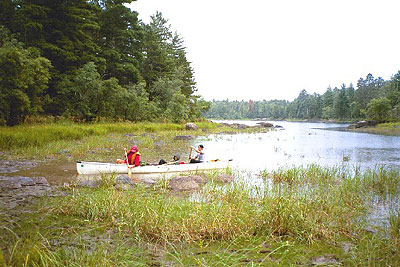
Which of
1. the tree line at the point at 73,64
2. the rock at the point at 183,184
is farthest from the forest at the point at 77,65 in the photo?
the rock at the point at 183,184

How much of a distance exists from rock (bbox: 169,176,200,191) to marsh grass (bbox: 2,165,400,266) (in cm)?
202

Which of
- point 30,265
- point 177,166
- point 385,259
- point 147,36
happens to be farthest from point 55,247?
point 147,36

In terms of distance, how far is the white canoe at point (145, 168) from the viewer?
9484 millimetres

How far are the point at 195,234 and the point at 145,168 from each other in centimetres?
593

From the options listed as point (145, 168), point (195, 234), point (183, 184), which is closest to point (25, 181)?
point (145, 168)

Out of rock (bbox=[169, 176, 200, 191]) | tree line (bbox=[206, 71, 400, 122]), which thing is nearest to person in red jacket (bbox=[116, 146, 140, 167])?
rock (bbox=[169, 176, 200, 191])

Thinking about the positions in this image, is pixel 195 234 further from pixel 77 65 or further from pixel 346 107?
pixel 346 107

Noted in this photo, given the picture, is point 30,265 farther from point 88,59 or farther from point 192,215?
point 88,59

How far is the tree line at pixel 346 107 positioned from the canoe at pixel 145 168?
51195mm

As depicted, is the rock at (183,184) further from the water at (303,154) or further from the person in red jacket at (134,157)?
the water at (303,154)

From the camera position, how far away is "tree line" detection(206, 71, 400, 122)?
176ft

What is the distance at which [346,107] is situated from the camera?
83750 mm

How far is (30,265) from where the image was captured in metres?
2.98

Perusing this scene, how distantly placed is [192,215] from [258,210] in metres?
1.37
